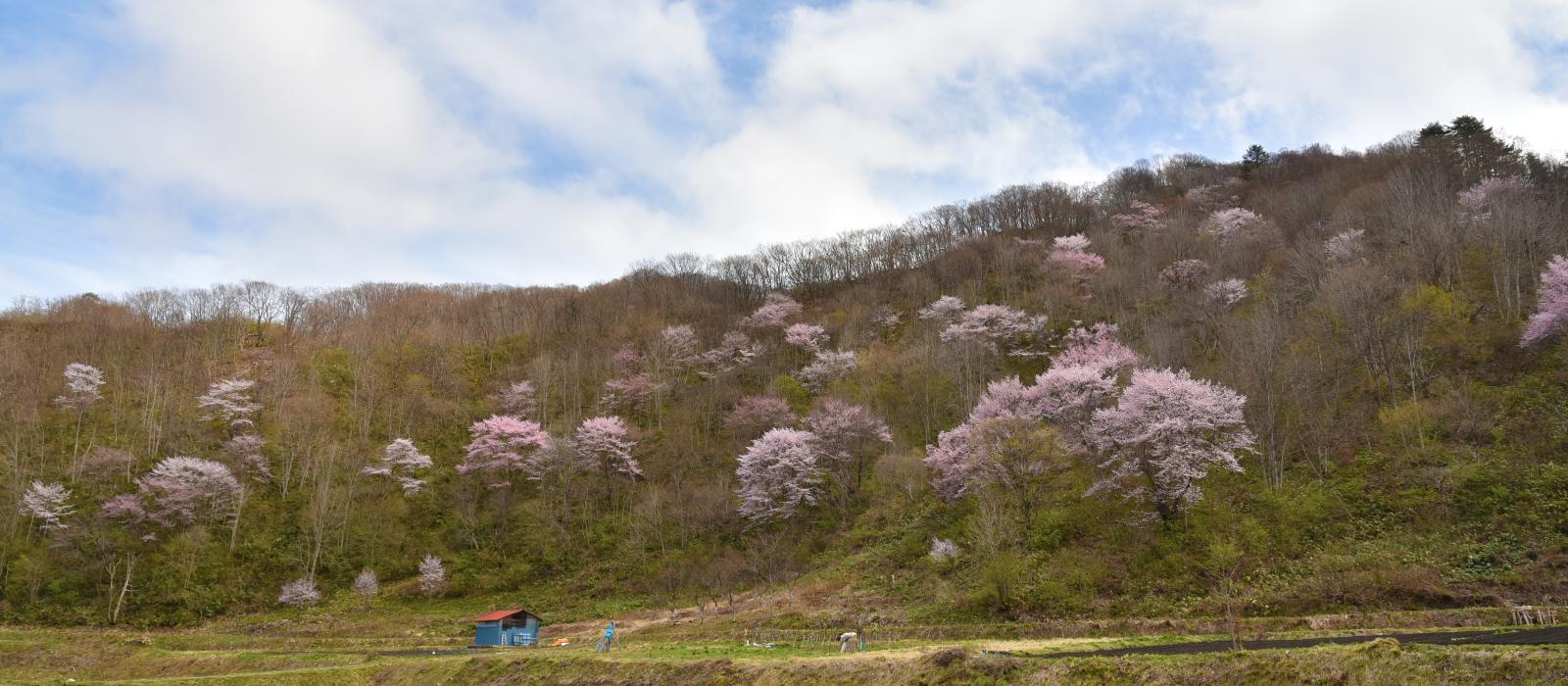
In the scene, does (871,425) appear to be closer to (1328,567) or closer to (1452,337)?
(1328,567)

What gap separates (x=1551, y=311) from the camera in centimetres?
3522

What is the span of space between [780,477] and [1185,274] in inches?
1546

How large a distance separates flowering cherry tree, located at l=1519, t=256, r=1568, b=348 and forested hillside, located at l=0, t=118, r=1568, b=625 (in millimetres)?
161

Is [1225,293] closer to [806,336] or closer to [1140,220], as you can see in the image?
[1140,220]

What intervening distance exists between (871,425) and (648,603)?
59.0ft

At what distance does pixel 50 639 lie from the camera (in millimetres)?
35062

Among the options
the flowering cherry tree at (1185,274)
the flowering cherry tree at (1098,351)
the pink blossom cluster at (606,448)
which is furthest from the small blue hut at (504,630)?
the flowering cherry tree at (1185,274)

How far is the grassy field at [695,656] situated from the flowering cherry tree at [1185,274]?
46.5m

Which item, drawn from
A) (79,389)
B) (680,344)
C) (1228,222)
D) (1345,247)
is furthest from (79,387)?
(1228,222)

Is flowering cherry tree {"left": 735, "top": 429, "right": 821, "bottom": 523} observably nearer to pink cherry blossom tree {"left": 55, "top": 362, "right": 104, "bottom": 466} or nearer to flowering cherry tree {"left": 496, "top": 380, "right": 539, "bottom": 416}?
flowering cherry tree {"left": 496, "top": 380, "right": 539, "bottom": 416}

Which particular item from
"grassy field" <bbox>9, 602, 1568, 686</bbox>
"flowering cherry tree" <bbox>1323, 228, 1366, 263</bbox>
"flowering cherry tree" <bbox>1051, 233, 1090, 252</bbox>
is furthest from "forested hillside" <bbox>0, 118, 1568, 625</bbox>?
"grassy field" <bbox>9, 602, 1568, 686</bbox>

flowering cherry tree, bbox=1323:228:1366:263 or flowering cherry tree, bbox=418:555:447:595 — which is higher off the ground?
flowering cherry tree, bbox=1323:228:1366:263

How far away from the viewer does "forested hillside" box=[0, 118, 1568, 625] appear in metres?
29.3

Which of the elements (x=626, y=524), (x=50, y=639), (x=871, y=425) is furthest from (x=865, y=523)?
(x=50, y=639)
